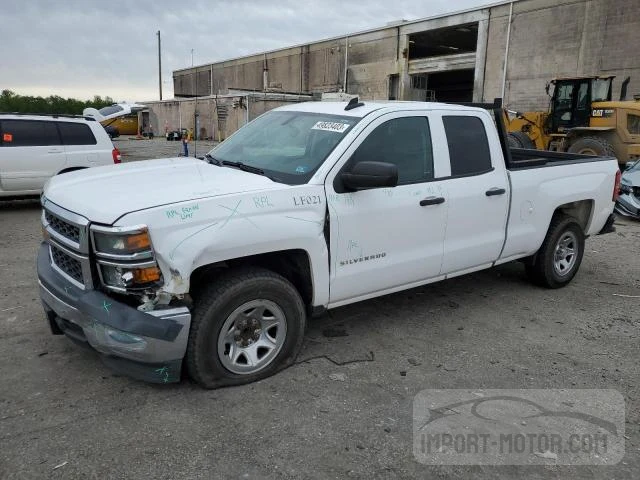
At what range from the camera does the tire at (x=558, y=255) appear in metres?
5.43

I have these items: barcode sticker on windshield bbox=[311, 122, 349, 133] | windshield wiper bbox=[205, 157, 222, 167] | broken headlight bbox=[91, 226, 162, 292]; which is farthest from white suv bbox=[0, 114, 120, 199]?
broken headlight bbox=[91, 226, 162, 292]

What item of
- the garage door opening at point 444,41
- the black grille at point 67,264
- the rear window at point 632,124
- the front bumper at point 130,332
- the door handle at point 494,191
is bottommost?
the front bumper at point 130,332

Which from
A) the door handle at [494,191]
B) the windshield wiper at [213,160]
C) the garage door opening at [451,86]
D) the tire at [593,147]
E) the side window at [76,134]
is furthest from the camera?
the garage door opening at [451,86]

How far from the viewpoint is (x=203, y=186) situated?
11.0ft

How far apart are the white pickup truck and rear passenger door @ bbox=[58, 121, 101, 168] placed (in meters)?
6.47

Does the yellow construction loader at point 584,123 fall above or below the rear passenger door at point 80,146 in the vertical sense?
above

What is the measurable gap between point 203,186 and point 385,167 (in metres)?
1.20

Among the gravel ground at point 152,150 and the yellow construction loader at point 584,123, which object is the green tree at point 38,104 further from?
the yellow construction loader at point 584,123

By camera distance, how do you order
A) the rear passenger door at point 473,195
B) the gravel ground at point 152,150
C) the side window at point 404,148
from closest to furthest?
1. the side window at point 404,148
2. the rear passenger door at point 473,195
3. the gravel ground at point 152,150

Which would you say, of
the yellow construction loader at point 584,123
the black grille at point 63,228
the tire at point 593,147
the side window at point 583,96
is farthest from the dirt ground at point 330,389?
the side window at point 583,96

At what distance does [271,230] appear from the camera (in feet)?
10.8

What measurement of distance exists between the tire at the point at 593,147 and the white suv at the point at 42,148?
1274 centimetres

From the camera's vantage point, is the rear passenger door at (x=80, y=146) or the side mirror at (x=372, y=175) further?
the rear passenger door at (x=80, y=146)

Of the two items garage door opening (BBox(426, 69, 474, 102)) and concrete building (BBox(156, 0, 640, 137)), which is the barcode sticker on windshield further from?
garage door opening (BBox(426, 69, 474, 102))
